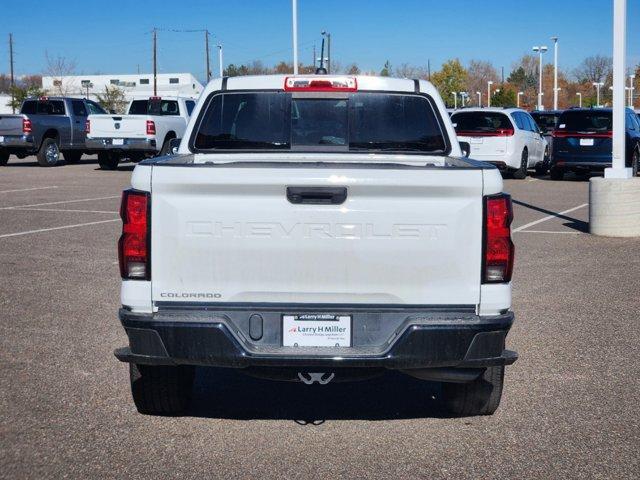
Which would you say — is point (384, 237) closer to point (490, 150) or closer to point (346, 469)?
point (346, 469)

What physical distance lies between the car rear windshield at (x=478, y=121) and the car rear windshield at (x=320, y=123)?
60.7ft

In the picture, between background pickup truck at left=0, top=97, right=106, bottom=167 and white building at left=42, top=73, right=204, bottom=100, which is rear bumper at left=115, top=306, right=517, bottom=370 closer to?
background pickup truck at left=0, top=97, right=106, bottom=167

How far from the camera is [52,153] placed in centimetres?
3133

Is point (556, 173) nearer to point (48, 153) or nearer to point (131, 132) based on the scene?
point (131, 132)

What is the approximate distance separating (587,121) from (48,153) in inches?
669

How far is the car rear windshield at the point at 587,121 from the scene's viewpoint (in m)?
23.6

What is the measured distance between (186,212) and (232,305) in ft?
1.59

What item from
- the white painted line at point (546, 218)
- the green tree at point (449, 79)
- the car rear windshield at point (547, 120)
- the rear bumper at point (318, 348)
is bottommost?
the white painted line at point (546, 218)

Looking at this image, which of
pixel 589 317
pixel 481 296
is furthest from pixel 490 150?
pixel 481 296

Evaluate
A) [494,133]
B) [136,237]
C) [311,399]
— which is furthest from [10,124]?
[136,237]

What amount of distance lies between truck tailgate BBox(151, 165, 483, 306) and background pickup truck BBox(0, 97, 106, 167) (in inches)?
1037

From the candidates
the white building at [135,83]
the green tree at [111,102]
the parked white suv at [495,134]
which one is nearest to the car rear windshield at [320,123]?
the parked white suv at [495,134]

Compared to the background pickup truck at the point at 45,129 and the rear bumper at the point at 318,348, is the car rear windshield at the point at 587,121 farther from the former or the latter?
the rear bumper at the point at 318,348

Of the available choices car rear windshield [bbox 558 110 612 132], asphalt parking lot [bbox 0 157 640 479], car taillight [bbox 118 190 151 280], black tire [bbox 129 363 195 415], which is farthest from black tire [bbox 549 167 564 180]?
car taillight [bbox 118 190 151 280]
